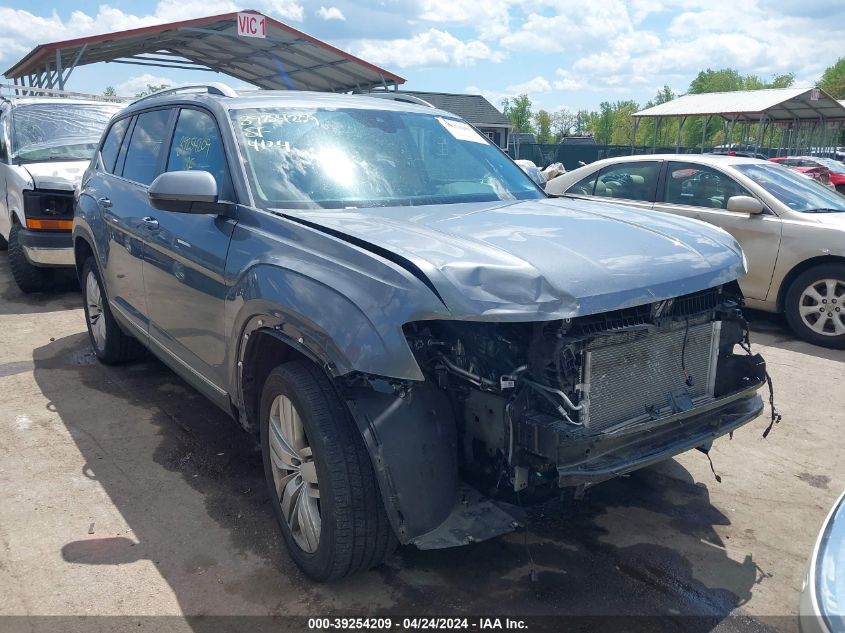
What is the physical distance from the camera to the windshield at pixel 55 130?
27.1ft

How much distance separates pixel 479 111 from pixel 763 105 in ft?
69.8

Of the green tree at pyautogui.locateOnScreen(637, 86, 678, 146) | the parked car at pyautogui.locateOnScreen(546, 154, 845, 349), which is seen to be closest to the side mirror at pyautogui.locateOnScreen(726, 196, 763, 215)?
the parked car at pyautogui.locateOnScreen(546, 154, 845, 349)

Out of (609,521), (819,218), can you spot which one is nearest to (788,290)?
(819,218)

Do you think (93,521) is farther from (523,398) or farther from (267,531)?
(523,398)

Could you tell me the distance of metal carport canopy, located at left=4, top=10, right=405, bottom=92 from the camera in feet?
49.3

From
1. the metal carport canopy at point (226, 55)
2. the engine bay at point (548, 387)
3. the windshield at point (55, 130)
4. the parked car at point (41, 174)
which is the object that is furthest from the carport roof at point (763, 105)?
the engine bay at point (548, 387)

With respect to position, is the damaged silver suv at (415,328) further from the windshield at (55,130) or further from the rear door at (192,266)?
the windshield at (55,130)

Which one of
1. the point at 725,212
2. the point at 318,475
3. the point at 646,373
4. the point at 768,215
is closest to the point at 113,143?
the point at 318,475

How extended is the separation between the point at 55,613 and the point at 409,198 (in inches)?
91.8

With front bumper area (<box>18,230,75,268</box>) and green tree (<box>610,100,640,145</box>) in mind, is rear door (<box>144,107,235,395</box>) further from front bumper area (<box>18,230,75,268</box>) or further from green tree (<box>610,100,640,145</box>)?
green tree (<box>610,100,640,145</box>)

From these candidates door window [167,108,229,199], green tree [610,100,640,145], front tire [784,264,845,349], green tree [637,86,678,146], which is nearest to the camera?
door window [167,108,229,199]

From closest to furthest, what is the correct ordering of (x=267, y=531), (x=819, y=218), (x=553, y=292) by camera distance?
(x=553, y=292) < (x=267, y=531) < (x=819, y=218)

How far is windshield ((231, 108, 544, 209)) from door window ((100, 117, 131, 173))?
6.42ft

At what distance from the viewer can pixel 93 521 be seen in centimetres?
338
